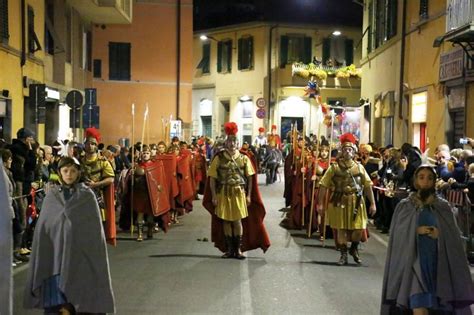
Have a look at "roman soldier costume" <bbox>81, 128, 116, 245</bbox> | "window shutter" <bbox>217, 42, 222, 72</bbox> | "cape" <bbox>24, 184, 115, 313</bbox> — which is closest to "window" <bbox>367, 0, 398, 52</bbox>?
"roman soldier costume" <bbox>81, 128, 116, 245</bbox>

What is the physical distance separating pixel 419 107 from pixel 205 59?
2805cm

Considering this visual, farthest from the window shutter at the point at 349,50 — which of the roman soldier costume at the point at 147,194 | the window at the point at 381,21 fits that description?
the roman soldier costume at the point at 147,194

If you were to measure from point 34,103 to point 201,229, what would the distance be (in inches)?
187

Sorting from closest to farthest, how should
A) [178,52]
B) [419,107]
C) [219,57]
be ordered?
1. [419,107]
2. [178,52]
3. [219,57]

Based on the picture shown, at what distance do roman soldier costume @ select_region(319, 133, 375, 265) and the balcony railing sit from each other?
543cm

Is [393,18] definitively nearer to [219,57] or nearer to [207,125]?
[219,57]

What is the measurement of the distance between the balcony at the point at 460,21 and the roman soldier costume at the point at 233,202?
246 inches

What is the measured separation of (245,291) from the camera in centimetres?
877

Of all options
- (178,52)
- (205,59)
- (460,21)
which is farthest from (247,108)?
(460,21)

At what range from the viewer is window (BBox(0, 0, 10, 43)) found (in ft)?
56.1

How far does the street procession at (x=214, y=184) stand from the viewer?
6164mm

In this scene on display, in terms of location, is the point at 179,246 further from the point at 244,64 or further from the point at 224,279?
the point at 244,64

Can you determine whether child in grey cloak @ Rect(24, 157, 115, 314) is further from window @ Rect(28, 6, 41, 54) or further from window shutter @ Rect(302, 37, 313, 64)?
window shutter @ Rect(302, 37, 313, 64)

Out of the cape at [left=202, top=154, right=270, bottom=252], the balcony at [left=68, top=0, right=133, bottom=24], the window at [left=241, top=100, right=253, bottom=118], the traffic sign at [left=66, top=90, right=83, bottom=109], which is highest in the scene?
the balcony at [left=68, top=0, right=133, bottom=24]
